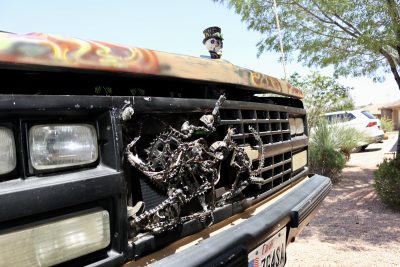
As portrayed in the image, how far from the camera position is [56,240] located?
112cm

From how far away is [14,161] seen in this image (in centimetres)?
107

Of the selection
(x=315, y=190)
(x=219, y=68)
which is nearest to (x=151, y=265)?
(x=219, y=68)

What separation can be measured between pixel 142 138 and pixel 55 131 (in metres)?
0.44

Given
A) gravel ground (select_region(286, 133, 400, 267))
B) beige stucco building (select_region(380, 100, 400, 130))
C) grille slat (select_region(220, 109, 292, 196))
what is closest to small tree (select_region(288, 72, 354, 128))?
gravel ground (select_region(286, 133, 400, 267))

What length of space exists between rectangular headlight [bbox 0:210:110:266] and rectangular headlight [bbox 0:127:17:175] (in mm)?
181

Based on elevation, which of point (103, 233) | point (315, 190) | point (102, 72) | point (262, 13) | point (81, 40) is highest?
point (262, 13)

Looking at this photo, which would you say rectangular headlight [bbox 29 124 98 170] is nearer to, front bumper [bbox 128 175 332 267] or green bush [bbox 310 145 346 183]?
front bumper [bbox 128 175 332 267]

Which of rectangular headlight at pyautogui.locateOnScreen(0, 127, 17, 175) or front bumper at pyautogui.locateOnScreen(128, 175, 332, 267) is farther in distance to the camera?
front bumper at pyautogui.locateOnScreen(128, 175, 332, 267)

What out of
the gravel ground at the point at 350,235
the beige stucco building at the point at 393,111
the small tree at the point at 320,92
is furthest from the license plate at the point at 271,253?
the beige stucco building at the point at 393,111

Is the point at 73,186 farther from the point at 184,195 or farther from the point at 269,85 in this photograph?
the point at 269,85

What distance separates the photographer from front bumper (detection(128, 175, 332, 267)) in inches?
57.2

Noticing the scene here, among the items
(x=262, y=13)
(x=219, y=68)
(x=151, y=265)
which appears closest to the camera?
(x=151, y=265)

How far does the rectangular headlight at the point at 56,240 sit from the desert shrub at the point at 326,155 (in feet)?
27.0

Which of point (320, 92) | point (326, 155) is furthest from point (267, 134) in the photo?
point (320, 92)
